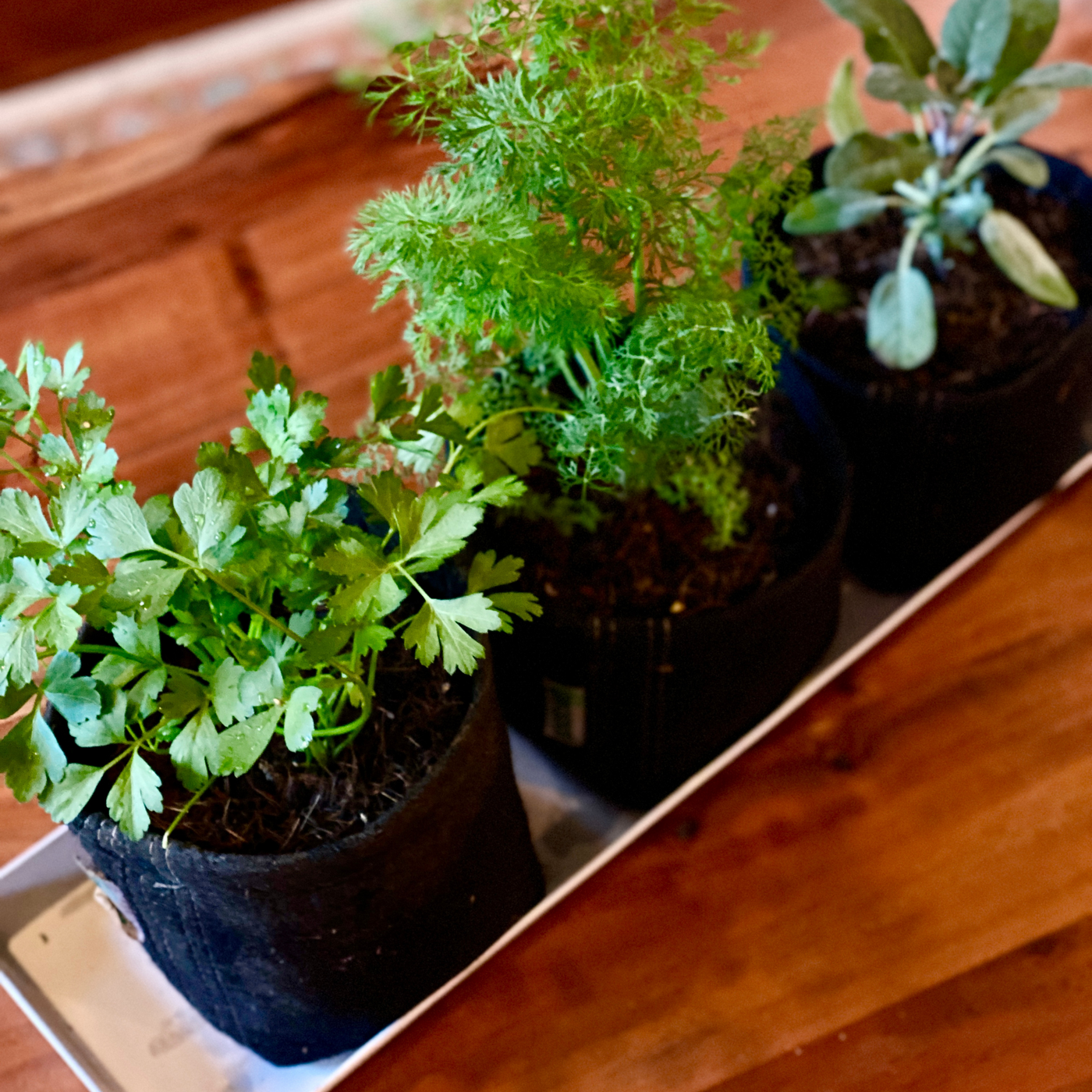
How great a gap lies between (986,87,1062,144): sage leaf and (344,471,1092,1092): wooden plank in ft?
1.24

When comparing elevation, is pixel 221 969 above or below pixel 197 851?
below

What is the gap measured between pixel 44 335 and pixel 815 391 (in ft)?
2.59

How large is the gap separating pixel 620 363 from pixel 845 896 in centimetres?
43

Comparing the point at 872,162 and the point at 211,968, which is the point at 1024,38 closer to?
the point at 872,162

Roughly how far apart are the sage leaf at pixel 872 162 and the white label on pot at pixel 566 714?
435 millimetres

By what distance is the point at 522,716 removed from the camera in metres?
0.79

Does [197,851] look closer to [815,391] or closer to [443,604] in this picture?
[443,604]

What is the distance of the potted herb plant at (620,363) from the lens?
54 centimetres

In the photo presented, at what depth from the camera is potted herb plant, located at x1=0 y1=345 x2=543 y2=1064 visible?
0.49 meters

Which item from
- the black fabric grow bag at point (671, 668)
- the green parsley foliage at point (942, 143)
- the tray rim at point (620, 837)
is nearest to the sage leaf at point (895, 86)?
the green parsley foliage at point (942, 143)

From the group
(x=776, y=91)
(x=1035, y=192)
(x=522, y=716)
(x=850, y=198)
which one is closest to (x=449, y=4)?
(x=776, y=91)

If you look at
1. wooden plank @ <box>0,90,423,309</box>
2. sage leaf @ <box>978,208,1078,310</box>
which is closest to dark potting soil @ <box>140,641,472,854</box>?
sage leaf @ <box>978,208,1078,310</box>

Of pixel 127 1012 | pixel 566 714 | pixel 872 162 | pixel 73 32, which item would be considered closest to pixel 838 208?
pixel 872 162

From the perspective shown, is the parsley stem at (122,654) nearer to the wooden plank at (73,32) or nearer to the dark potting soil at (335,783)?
the dark potting soil at (335,783)
